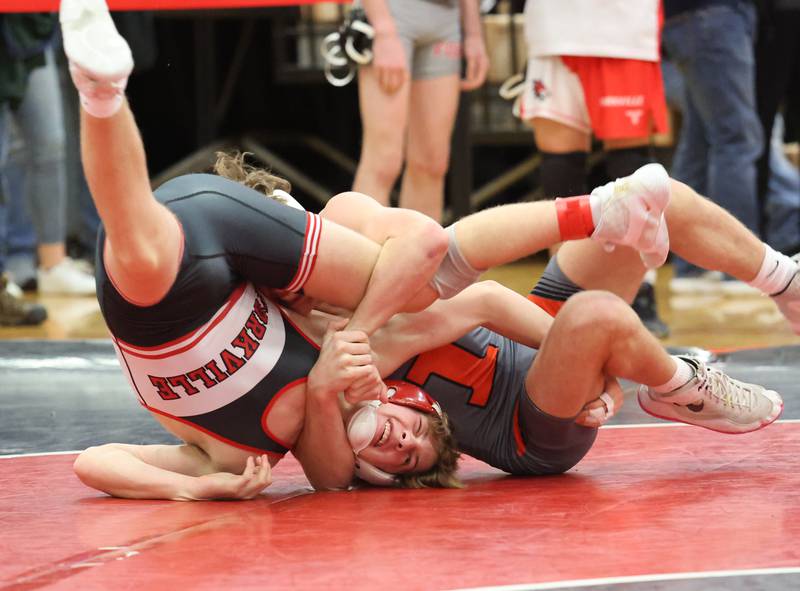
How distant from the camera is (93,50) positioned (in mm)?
1846

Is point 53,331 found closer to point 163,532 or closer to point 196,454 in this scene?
point 196,454

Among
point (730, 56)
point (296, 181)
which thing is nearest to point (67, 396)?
point (730, 56)

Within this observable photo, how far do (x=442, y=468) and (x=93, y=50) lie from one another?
104cm

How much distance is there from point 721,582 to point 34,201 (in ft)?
13.6

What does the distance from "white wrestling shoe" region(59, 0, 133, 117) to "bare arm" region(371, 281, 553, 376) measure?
80 cm

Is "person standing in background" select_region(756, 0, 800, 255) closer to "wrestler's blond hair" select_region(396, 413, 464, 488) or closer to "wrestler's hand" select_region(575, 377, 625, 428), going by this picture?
"wrestler's hand" select_region(575, 377, 625, 428)

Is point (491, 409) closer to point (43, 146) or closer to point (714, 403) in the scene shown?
point (714, 403)

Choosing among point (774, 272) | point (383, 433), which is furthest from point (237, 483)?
point (774, 272)

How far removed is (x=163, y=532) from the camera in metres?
2.10

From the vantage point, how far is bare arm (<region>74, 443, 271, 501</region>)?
91.1 inches

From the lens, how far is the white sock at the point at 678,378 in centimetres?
246

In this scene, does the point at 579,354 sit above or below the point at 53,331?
above

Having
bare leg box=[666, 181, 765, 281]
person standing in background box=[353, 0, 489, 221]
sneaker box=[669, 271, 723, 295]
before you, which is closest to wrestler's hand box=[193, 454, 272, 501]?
bare leg box=[666, 181, 765, 281]

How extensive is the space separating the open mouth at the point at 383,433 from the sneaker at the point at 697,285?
141 inches
